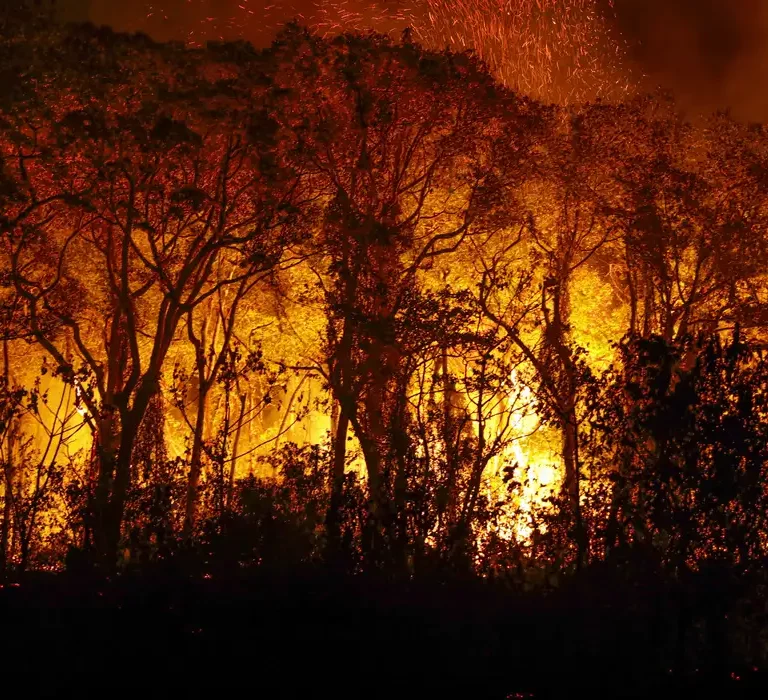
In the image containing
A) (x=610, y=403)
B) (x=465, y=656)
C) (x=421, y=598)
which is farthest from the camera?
(x=610, y=403)

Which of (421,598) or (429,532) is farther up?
(429,532)

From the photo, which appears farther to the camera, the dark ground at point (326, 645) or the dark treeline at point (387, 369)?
the dark treeline at point (387, 369)

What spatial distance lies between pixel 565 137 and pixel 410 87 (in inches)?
209

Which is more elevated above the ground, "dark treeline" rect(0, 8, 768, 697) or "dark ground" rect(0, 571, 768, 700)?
"dark treeline" rect(0, 8, 768, 697)

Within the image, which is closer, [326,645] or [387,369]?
[326,645]

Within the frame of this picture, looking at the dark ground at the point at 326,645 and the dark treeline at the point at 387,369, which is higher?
the dark treeline at the point at 387,369

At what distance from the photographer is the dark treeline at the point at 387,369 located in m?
8.52

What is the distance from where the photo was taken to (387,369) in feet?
52.1

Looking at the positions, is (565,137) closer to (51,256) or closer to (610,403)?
(51,256)

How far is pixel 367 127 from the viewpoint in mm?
20719

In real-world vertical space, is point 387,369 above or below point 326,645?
above

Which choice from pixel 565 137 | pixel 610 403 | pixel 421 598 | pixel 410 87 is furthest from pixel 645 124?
pixel 421 598

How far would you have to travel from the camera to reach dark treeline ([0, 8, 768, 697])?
8.52 meters

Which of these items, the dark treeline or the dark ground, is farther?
the dark treeline
